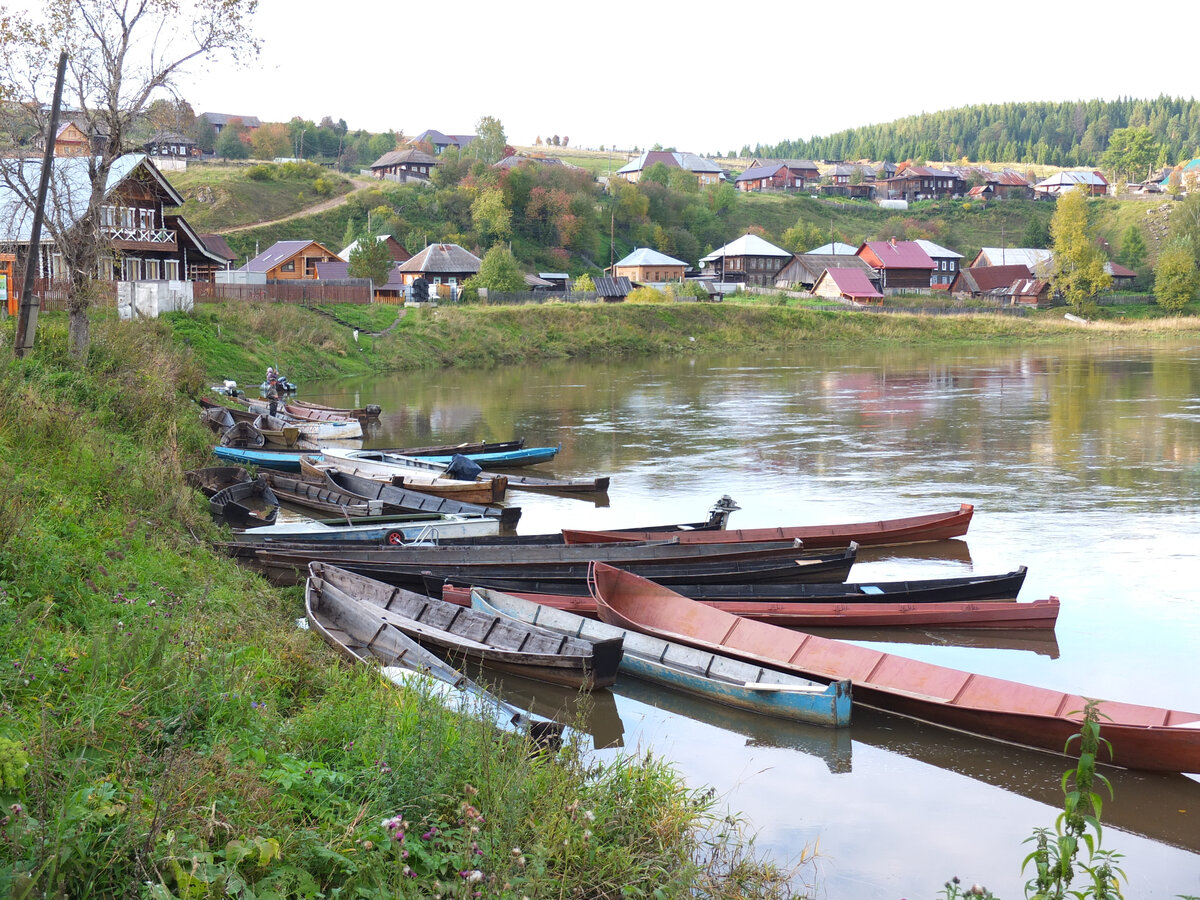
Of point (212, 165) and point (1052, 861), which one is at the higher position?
point (212, 165)

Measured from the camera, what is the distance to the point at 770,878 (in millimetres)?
7023

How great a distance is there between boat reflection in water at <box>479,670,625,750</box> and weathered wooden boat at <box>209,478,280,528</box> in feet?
24.9

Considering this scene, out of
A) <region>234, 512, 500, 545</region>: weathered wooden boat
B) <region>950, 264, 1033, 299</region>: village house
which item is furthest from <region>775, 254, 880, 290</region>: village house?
<region>234, 512, 500, 545</region>: weathered wooden boat

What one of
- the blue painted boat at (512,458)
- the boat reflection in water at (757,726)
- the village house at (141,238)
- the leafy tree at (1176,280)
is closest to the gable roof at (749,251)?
the leafy tree at (1176,280)

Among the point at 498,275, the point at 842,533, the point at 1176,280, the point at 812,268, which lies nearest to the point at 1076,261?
the point at 1176,280

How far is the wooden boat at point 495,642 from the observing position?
1043 centimetres

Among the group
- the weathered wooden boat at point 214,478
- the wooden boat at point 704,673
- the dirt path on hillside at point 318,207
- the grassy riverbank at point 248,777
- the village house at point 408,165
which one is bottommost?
the wooden boat at point 704,673

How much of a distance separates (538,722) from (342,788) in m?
2.50

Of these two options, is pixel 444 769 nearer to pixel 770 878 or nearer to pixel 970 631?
pixel 770 878

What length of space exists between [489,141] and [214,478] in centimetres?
10551

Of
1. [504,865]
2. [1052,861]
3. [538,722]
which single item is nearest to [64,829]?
[504,865]

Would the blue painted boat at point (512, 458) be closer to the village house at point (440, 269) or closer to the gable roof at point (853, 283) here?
the village house at point (440, 269)

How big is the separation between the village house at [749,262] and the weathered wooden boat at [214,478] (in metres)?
75.6

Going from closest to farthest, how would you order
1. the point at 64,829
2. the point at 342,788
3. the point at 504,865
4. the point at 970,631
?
the point at 64,829
the point at 504,865
the point at 342,788
the point at 970,631
